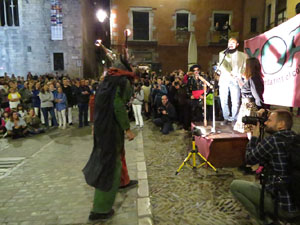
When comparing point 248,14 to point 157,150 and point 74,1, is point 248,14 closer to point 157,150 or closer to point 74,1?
point 74,1

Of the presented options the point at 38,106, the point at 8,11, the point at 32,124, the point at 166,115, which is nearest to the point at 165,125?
the point at 166,115

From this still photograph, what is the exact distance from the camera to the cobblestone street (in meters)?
3.63

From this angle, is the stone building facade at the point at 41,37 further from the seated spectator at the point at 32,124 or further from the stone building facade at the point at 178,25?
the seated spectator at the point at 32,124

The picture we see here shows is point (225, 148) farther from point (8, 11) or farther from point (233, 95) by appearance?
point (8, 11)

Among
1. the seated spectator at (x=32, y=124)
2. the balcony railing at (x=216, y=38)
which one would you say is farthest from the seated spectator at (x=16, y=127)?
the balcony railing at (x=216, y=38)

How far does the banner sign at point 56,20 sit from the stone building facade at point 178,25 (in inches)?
203

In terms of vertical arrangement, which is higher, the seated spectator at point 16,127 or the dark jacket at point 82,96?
the dark jacket at point 82,96

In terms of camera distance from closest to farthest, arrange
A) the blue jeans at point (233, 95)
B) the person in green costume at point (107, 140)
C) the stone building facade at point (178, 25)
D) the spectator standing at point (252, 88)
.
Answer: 1. the person in green costume at point (107, 140)
2. the spectator standing at point (252, 88)
3. the blue jeans at point (233, 95)
4. the stone building facade at point (178, 25)

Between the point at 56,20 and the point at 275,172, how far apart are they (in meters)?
24.5

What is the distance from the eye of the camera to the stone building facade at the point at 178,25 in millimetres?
22062

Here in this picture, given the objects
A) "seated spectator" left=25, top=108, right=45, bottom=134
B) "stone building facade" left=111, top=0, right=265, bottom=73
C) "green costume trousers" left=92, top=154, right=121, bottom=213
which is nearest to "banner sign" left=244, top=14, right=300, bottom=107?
"green costume trousers" left=92, top=154, right=121, bottom=213

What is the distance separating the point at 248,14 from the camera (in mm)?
22422

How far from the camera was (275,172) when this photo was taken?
2678 mm

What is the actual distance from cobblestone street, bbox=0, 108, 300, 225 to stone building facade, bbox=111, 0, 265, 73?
16732mm
